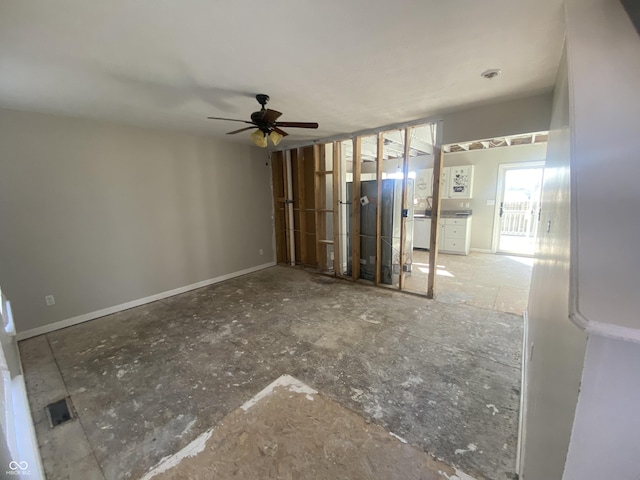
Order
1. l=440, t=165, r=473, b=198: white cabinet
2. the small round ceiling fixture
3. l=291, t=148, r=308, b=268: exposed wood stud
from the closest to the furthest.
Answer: the small round ceiling fixture → l=291, t=148, r=308, b=268: exposed wood stud → l=440, t=165, r=473, b=198: white cabinet

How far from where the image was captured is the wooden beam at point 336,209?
4.54 m

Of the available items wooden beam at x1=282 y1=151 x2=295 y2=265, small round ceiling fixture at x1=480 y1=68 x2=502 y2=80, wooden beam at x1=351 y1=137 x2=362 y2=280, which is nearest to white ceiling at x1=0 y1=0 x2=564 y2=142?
small round ceiling fixture at x1=480 y1=68 x2=502 y2=80

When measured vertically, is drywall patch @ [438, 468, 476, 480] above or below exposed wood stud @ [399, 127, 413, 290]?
below

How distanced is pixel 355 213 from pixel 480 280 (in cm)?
248

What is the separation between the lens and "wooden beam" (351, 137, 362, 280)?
167 inches

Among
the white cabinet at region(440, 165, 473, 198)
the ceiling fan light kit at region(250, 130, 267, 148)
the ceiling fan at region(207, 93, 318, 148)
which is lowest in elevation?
the white cabinet at region(440, 165, 473, 198)

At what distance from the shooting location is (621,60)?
2.90ft

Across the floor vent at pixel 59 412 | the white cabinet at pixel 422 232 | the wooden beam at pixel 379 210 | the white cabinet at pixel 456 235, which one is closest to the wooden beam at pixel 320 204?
the wooden beam at pixel 379 210

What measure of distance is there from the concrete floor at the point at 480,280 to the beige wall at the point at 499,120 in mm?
2172

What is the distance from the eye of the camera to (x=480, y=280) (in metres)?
4.52

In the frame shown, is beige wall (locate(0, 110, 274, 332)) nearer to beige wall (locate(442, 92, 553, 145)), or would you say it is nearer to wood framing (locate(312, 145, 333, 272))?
wood framing (locate(312, 145, 333, 272))

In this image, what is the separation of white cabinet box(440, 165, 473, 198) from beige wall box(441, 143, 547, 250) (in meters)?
0.14

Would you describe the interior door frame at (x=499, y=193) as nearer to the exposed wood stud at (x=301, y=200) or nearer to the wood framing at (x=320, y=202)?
the wood framing at (x=320, y=202)

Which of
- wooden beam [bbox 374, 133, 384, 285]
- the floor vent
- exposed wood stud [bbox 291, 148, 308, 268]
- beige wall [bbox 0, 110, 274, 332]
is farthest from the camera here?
exposed wood stud [bbox 291, 148, 308, 268]
